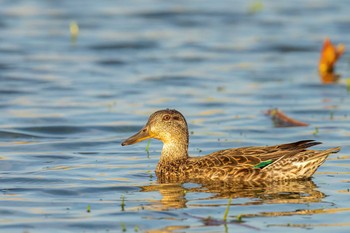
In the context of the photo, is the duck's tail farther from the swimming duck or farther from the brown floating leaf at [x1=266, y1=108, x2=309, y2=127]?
the brown floating leaf at [x1=266, y1=108, x2=309, y2=127]

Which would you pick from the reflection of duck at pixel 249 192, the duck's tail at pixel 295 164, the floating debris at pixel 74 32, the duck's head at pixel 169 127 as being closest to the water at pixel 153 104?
the reflection of duck at pixel 249 192

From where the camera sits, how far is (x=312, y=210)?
36.5 ft

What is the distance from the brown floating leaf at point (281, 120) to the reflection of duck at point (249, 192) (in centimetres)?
423

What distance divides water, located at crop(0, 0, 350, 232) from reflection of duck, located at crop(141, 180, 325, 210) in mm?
24

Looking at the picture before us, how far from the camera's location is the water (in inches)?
436

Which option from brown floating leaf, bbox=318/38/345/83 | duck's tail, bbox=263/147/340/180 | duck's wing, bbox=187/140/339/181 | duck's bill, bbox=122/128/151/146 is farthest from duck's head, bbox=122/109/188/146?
brown floating leaf, bbox=318/38/345/83

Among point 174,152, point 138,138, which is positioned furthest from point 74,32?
point 174,152

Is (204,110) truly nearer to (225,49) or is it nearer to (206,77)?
(206,77)

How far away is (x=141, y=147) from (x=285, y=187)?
3.56 meters

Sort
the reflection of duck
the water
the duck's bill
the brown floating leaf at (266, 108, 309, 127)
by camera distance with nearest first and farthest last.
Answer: the water < the reflection of duck < the duck's bill < the brown floating leaf at (266, 108, 309, 127)

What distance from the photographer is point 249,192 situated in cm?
1218

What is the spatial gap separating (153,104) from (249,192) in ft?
23.2

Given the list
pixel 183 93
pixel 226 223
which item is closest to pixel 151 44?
pixel 183 93

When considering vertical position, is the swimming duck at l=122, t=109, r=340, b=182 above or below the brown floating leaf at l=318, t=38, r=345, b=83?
below
